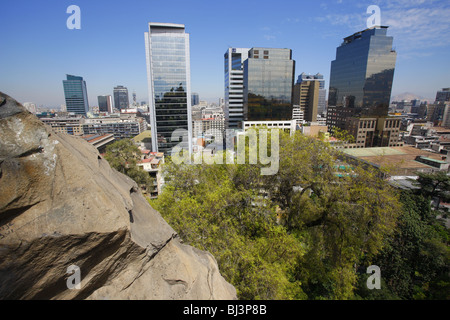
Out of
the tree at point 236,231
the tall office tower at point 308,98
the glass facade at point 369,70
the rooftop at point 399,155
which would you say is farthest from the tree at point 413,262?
the tall office tower at point 308,98

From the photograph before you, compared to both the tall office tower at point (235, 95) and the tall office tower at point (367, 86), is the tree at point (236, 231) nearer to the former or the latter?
the tall office tower at point (235, 95)

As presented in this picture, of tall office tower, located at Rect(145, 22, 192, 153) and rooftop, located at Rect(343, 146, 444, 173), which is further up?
tall office tower, located at Rect(145, 22, 192, 153)

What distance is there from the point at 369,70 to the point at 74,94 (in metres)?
213

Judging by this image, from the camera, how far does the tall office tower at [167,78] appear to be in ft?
214

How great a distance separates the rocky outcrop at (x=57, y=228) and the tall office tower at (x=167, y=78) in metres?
60.4

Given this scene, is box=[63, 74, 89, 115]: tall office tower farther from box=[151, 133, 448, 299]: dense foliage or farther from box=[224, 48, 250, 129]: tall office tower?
box=[151, 133, 448, 299]: dense foliage

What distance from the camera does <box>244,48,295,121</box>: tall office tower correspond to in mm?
69750

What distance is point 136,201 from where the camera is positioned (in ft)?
19.1

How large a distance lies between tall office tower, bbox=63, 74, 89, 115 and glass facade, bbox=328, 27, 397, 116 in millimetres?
198250

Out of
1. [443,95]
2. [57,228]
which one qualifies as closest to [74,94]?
[57,228]

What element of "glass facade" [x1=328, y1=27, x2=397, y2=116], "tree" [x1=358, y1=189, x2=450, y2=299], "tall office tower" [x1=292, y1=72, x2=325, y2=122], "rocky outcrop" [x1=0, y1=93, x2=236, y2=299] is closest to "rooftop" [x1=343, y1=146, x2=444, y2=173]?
"tree" [x1=358, y1=189, x2=450, y2=299]

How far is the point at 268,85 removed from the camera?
233 ft

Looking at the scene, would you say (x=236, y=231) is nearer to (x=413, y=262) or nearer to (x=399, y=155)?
(x=413, y=262)

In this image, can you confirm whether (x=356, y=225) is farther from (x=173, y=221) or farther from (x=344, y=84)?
(x=344, y=84)
